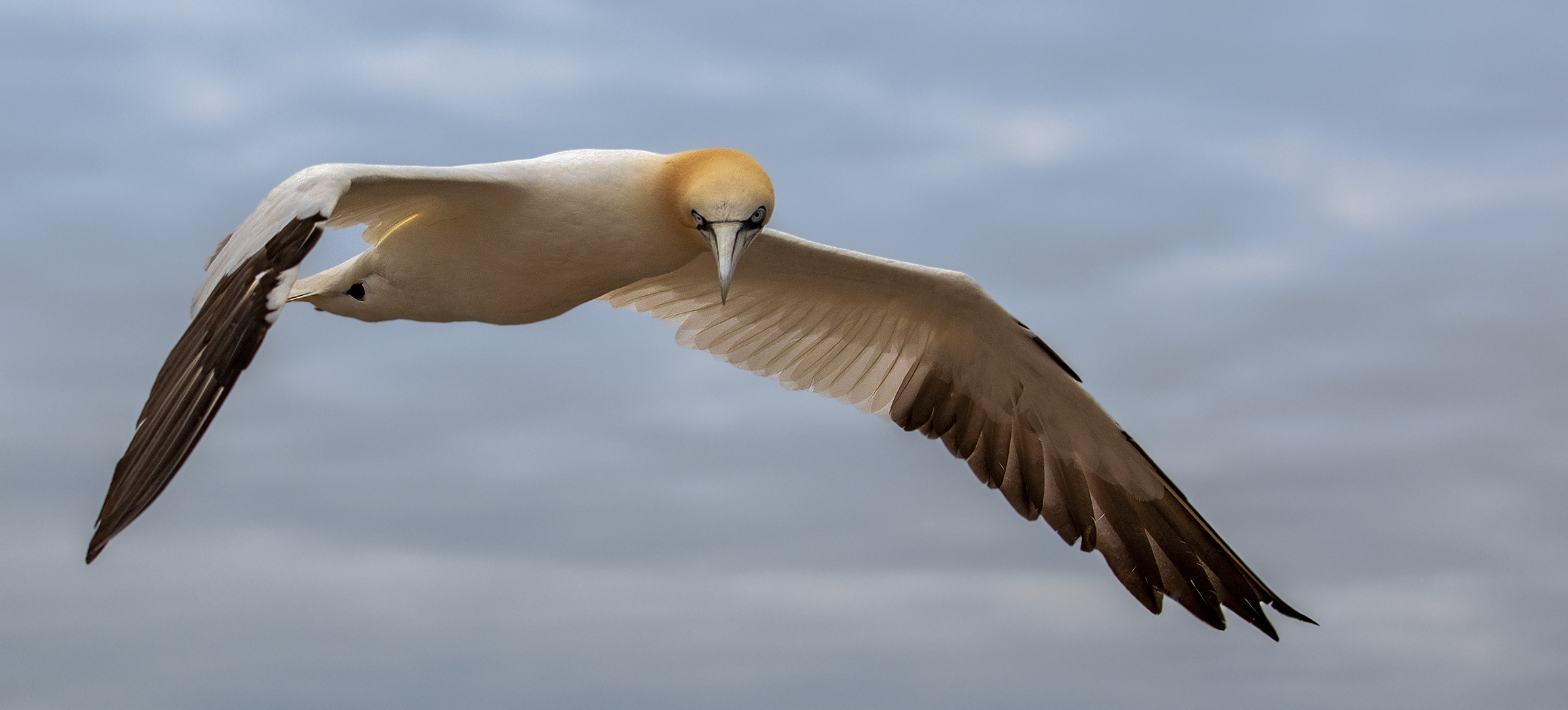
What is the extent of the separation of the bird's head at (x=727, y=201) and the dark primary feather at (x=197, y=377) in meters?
1.88

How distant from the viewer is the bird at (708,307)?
679 centimetres

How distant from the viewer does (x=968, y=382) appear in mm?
10703

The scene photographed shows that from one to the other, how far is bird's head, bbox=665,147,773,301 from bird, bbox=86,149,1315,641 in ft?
0.04

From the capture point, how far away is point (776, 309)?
35.5 ft

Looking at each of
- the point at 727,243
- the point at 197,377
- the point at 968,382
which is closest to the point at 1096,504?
the point at 968,382

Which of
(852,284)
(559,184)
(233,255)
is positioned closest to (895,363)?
(852,284)

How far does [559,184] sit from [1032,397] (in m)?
4.06

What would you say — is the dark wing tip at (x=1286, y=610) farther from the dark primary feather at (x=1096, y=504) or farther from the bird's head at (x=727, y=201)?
the bird's head at (x=727, y=201)

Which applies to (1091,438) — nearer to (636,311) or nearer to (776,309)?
(776,309)

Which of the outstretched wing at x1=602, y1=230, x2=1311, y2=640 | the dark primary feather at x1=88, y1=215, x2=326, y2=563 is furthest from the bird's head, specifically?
the outstretched wing at x1=602, y1=230, x2=1311, y2=640

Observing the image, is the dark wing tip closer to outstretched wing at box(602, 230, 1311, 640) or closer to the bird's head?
outstretched wing at box(602, 230, 1311, 640)

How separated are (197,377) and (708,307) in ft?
16.7

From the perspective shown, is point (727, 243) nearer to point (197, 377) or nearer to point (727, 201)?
point (727, 201)

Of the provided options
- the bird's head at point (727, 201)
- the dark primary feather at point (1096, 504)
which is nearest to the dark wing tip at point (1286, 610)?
the dark primary feather at point (1096, 504)
